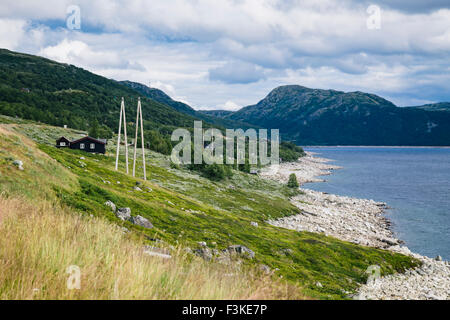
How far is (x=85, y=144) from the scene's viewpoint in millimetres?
97688

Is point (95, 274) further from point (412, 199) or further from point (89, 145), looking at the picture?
point (412, 199)

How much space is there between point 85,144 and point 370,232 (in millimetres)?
81271

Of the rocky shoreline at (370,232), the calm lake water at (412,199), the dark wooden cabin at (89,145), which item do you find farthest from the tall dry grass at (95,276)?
the dark wooden cabin at (89,145)

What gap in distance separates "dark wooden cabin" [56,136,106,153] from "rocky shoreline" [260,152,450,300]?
2287 inches

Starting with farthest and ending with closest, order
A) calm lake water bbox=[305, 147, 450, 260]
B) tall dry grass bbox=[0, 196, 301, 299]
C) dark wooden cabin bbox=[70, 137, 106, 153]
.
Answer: dark wooden cabin bbox=[70, 137, 106, 153] → calm lake water bbox=[305, 147, 450, 260] → tall dry grass bbox=[0, 196, 301, 299]

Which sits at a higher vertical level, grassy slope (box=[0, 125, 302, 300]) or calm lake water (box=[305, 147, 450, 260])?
grassy slope (box=[0, 125, 302, 300])

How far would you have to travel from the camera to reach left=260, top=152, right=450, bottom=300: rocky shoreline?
3716 cm

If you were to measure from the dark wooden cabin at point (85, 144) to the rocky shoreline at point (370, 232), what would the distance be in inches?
2287

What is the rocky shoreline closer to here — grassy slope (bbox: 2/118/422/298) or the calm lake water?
grassy slope (bbox: 2/118/422/298)

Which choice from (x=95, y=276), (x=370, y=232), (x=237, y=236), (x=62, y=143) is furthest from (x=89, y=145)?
(x=95, y=276)

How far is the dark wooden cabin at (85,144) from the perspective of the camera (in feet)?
318

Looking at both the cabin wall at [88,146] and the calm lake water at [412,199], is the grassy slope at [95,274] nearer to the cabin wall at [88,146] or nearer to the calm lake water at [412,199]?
the calm lake water at [412,199]

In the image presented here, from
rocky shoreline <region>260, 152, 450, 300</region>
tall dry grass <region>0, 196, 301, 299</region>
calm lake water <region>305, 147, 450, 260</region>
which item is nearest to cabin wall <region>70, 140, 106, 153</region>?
rocky shoreline <region>260, 152, 450, 300</region>

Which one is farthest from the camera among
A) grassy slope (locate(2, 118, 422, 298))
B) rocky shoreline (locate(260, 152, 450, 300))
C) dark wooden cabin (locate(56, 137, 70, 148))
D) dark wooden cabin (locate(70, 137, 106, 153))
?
dark wooden cabin (locate(70, 137, 106, 153))
